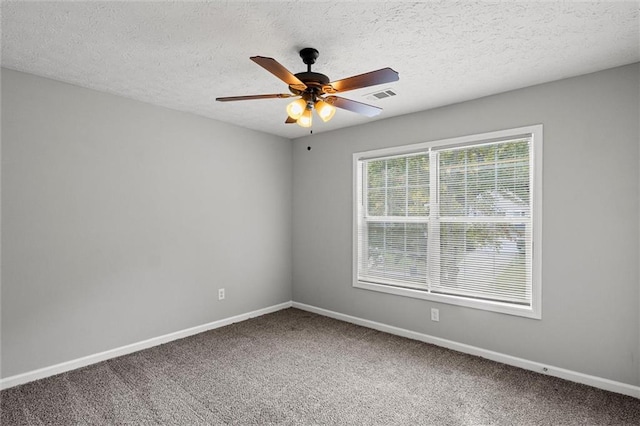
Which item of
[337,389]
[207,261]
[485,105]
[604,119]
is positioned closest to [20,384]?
[207,261]

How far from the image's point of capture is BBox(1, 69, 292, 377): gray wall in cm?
278

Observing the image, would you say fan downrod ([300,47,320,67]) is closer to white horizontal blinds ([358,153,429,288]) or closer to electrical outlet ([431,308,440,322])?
white horizontal blinds ([358,153,429,288])

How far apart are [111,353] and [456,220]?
3528 millimetres

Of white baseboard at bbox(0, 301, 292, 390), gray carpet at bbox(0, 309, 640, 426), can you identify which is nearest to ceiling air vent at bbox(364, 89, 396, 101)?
gray carpet at bbox(0, 309, 640, 426)

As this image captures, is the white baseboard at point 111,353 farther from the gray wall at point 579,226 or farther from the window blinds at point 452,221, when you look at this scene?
the gray wall at point 579,226

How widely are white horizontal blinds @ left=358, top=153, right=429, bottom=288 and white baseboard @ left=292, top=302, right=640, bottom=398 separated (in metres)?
0.52

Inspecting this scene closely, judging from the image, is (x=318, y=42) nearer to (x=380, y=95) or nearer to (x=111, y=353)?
(x=380, y=95)

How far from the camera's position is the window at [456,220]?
3117 millimetres

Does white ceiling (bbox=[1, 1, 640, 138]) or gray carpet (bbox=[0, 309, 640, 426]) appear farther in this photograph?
gray carpet (bbox=[0, 309, 640, 426])

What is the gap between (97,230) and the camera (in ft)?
10.4

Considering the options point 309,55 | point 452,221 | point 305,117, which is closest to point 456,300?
point 452,221

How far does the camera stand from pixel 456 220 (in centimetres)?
352

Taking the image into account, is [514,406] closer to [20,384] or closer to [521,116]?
[521,116]

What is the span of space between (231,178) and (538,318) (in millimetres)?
3489
